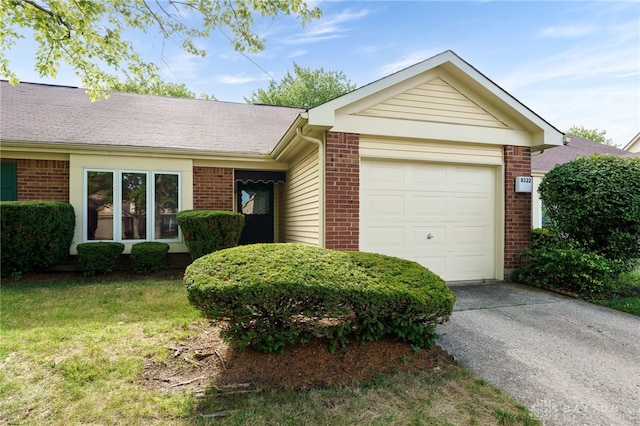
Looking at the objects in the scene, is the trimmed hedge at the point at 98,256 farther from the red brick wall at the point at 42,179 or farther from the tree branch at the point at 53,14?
the tree branch at the point at 53,14

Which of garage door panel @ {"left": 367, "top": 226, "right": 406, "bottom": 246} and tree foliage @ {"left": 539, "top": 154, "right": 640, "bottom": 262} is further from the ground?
tree foliage @ {"left": 539, "top": 154, "right": 640, "bottom": 262}

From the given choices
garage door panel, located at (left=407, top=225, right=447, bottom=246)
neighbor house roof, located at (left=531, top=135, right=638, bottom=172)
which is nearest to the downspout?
garage door panel, located at (left=407, top=225, right=447, bottom=246)

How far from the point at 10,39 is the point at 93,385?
7042mm

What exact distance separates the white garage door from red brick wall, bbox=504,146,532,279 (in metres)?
0.25

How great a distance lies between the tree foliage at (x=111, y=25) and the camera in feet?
17.2

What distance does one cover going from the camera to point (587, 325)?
4.11 meters

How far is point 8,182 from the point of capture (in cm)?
703

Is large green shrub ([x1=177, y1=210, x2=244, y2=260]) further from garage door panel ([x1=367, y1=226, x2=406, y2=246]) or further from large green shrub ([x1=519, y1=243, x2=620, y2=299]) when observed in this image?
large green shrub ([x1=519, y1=243, x2=620, y2=299])

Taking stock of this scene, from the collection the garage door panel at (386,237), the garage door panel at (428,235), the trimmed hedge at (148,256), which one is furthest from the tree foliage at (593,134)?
the trimmed hedge at (148,256)

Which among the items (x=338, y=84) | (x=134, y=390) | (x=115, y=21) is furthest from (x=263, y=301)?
(x=338, y=84)

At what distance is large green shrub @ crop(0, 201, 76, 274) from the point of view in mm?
6082

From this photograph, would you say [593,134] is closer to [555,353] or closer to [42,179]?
[555,353]

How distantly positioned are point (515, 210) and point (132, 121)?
9.79 metres

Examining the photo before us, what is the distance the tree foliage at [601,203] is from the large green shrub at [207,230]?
655 centimetres
